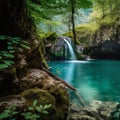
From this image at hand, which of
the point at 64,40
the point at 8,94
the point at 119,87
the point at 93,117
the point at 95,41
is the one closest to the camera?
the point at 8,94

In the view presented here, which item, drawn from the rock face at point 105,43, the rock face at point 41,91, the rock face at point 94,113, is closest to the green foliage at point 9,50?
the rock face at point 41,91

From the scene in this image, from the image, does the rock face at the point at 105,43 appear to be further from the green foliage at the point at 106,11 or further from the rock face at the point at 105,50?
the green foliage at the point at 106,11

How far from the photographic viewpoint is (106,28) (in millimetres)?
30406

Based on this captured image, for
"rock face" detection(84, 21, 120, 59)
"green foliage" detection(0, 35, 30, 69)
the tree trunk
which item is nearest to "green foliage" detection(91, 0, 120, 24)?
"rock face" detection(84, 21, 120, 59)

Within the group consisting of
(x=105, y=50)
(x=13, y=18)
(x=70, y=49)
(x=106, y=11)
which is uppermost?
(x=106, y=11)

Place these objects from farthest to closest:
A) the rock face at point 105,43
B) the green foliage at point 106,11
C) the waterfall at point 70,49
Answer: the green foliage at point 106,11, the rock face at point 105,43, the waterfall at point 70,49

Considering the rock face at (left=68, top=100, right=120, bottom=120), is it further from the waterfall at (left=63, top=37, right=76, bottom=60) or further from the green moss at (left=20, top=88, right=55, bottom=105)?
the waterfall at (left=63, top=37, right=76, bottom=60)

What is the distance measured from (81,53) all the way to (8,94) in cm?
2602

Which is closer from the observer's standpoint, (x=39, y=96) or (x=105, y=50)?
(x=39, y=96)

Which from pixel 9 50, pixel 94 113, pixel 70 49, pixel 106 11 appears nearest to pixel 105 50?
pixel 70 49

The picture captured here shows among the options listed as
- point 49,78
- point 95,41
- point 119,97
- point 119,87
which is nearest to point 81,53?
point 95,41

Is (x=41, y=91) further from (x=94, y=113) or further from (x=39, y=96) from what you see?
(x=94, y=113)

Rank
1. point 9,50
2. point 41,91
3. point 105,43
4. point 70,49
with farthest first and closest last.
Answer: point 105,43, point 70,49, point 41,91, point 9,50

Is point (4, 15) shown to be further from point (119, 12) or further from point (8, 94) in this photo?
point (119, 12)
